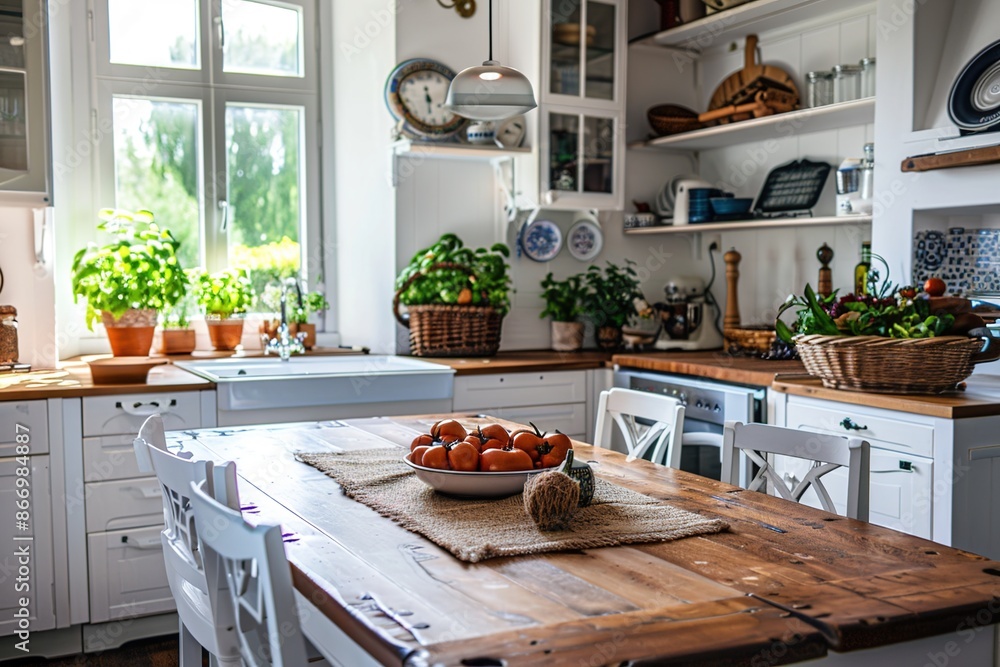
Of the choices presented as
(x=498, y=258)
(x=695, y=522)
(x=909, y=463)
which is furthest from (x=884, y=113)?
(x=695, y=522)

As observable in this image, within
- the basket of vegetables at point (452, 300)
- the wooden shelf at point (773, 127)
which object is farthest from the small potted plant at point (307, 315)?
the wooden shelf at point (773, 127)

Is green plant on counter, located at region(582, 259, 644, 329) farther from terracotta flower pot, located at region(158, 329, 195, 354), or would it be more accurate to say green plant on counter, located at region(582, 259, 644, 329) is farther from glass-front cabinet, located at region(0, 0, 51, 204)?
glass-front cabinet, located at region(0, 0, 51, 204)

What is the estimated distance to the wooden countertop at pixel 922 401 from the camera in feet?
7.75

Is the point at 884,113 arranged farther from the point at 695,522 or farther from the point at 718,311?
the point at 695,522

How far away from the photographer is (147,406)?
2953mm

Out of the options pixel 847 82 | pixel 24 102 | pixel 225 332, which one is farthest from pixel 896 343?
pixel 24 102

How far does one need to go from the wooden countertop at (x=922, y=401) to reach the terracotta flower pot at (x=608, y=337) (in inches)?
48.8

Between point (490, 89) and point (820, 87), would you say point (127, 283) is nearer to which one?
point (490, 89)

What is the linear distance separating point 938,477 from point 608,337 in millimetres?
1795

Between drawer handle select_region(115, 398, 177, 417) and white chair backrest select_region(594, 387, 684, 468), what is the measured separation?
4.55ft

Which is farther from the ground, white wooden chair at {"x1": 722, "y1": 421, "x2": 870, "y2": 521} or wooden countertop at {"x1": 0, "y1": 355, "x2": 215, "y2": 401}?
wooden countertop at {"x1": 0, "y1": 355, "x2": 215, "y2": 401}

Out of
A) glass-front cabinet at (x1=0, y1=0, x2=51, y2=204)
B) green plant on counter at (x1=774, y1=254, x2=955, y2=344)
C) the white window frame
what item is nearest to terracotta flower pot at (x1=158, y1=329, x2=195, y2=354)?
the white window frame

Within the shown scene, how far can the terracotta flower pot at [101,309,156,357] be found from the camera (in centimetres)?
350

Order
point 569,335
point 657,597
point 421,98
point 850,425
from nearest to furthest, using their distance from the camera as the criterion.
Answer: point 657,597, point 850,425, point 421,98, point 569,335
